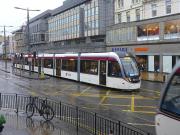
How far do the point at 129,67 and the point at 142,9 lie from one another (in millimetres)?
25259

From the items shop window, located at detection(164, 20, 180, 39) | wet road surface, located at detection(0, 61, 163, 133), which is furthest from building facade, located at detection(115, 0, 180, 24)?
wet road surface, located at detection(0, 61, 163, 133)

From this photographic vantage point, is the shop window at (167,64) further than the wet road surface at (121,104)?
Yes

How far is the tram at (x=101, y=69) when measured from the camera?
26.7 metres

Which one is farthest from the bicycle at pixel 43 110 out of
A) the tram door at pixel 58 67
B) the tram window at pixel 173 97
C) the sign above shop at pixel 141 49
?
the sign above shop at pixel 141 49

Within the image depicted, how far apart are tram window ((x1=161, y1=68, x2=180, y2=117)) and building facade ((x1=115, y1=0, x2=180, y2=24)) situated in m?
36.7

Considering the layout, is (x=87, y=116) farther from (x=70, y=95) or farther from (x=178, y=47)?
(x=178, y=47)

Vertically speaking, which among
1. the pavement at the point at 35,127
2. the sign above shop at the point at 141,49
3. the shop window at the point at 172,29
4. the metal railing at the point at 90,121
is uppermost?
the shop window at the point at 172,29

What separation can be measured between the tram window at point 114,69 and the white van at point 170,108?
1906cm

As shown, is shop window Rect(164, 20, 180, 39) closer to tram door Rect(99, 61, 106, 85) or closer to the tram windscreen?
tram door Rect(99, 61, 106, 85)

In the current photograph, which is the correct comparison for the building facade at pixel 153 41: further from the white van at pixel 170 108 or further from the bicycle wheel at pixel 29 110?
the white van at pixel 170 108

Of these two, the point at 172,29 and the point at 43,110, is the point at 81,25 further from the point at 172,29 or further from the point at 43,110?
the point at 43,110

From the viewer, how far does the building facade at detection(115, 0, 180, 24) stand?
1752 inches

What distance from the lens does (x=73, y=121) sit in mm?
14953

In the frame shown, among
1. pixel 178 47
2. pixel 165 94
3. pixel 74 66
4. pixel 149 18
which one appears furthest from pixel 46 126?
pixel 149 18
